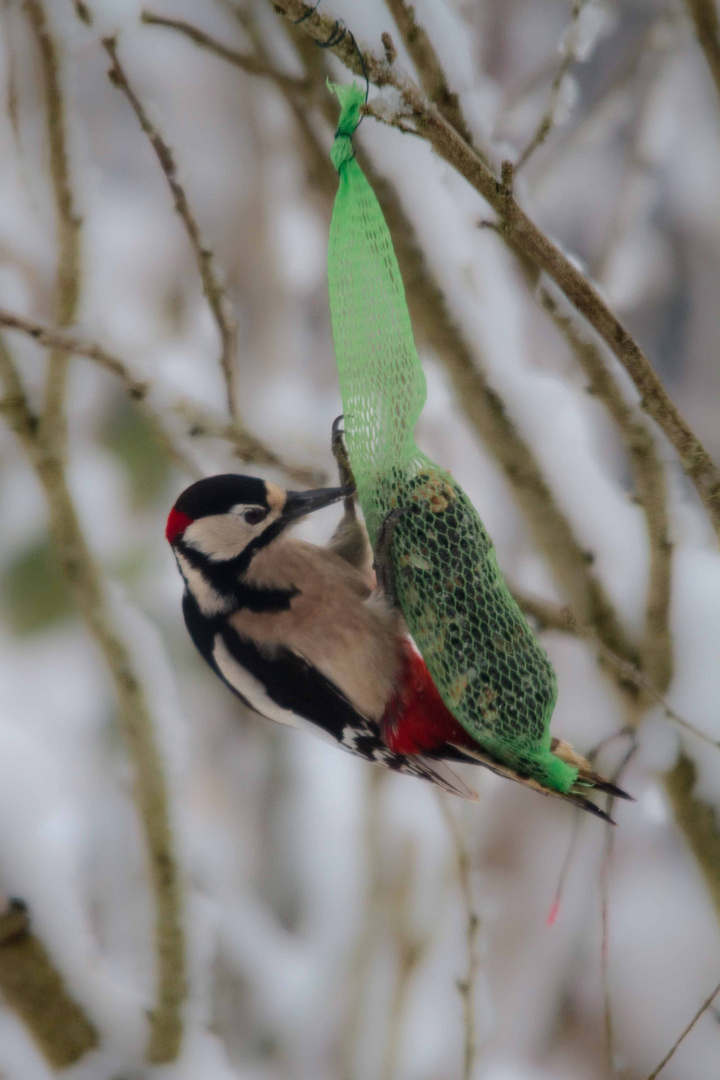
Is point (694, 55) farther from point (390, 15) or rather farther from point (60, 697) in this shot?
point (60, 697)

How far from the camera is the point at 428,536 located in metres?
2.03

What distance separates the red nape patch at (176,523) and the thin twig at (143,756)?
0.26m

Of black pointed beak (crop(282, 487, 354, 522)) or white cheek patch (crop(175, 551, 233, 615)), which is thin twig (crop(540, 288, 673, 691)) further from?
white cheek patch (crop(175, 551, 233, 615))

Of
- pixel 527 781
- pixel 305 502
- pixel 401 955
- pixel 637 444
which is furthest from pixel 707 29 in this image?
pixel 401 955

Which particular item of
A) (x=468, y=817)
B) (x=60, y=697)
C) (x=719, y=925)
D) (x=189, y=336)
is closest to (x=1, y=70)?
(x=189, y=336)

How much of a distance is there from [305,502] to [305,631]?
325mm

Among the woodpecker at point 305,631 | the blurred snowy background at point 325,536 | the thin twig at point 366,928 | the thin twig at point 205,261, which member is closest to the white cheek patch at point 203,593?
the woodpecker at point 305,631

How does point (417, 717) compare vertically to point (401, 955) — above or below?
above

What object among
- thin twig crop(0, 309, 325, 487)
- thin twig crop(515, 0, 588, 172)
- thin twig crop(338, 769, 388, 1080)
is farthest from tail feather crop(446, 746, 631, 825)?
thin twig crop(515, 0, 588, 172)

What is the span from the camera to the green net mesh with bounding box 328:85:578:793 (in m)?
1.96

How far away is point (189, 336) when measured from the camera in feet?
15.0

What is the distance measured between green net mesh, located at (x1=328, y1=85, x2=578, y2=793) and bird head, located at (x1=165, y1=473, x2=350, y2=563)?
0.70ft

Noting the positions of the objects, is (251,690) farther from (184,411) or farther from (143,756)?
(184,411)

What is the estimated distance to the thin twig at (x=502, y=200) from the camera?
1469 millimetres
